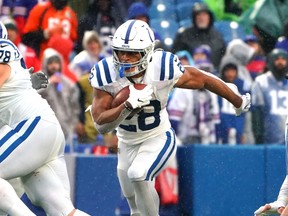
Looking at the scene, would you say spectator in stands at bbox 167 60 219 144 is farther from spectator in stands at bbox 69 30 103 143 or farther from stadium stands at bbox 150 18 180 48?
stadium stands at bbox 150 18 180 48

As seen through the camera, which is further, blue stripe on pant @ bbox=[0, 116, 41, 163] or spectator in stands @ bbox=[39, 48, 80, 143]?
spectator in stands @ bbox=[39, 48, 80, 143]

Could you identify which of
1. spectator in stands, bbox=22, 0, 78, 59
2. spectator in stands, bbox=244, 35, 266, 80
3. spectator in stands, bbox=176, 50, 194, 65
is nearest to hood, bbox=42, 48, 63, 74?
spectator in stands, bbox=22, 0, 78, 59

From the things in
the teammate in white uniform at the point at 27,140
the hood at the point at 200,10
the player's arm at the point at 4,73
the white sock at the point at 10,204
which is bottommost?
the white sock at the point at 10,204

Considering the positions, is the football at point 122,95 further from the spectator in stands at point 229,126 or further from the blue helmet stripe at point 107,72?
the spectator in stands at point 229,126

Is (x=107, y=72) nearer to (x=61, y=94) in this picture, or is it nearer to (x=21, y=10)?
(x=61, y=94)

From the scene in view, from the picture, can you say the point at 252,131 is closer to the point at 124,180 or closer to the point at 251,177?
the point at 251,177

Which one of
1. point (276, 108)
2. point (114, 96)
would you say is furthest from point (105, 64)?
point (276, 108)

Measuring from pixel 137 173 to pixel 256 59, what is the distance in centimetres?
501

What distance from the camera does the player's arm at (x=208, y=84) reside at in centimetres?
869

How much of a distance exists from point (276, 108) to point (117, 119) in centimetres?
391

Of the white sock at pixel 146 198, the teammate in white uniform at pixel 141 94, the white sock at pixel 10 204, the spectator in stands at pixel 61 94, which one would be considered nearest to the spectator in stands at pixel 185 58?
the spectator in stands at pixel 61 94

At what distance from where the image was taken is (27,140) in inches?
309

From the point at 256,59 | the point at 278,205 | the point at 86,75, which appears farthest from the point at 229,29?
the point at 278,205

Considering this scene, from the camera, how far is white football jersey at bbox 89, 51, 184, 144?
8.52 m
